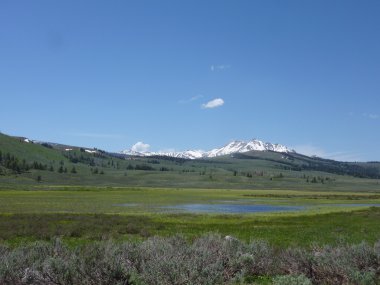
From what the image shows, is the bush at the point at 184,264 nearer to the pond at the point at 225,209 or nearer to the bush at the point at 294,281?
the bush at the point at 294,281

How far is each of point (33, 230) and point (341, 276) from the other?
2616cm

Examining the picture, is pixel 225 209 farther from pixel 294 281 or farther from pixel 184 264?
pixel 294 281

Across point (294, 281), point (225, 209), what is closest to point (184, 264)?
point (294, 281)

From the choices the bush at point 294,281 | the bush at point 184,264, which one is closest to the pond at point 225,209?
the bush at point 184,264

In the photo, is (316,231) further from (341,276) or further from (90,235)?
(341,276)

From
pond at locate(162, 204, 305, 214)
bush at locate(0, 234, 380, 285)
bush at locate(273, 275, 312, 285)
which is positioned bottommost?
pond at locate(162, 204, 305, 214)

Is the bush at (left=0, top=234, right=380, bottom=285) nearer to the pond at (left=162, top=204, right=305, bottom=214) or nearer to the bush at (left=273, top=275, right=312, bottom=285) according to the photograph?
the bush at (left=273, top=275, right=312, bottom=285)

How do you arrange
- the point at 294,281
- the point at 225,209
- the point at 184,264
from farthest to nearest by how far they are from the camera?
1. the point at 225,209
2. the point at 184,264
3. the point at 294,281

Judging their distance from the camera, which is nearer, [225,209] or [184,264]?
[184,264]

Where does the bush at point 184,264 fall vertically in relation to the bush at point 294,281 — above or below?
below

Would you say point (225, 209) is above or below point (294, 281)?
below

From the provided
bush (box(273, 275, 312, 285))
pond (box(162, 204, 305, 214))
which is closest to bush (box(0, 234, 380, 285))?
bush (box(273, 275, 312, 285))

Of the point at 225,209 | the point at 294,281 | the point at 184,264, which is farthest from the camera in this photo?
the point at 225,209

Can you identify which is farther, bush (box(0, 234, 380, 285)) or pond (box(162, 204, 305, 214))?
pond (box(162, 204, 305, 214))
